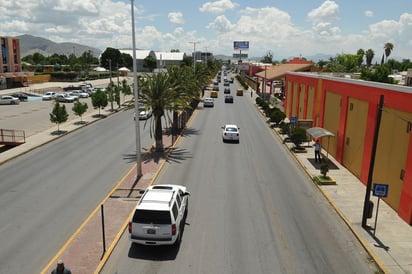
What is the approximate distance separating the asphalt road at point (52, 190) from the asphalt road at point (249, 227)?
3084 millimetres

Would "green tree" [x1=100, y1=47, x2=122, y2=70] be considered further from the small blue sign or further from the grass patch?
the small blue sign

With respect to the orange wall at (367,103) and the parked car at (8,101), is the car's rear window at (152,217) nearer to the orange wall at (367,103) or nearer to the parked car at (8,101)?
the orange wall at (367,103)

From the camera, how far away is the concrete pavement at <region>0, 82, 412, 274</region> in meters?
13.4

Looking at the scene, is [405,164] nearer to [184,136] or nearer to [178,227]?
[178,227]

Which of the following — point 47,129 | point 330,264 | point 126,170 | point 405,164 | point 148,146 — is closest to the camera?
point 330,264

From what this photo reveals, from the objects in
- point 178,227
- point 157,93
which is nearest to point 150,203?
point 178,227

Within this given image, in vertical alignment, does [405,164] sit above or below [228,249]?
above

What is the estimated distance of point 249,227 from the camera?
1633 centimetres

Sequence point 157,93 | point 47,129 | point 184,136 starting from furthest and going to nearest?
point 47,129 < point 184,136 < point 157,93

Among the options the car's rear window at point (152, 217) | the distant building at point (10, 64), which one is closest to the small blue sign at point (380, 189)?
the car's rear window at point (152, 217)

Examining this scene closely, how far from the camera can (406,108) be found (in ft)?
59.5

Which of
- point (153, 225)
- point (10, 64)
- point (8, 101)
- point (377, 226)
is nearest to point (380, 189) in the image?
point (377, 226)

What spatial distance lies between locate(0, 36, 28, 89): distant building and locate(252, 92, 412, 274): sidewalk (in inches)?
3335

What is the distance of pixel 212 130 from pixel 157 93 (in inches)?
515
